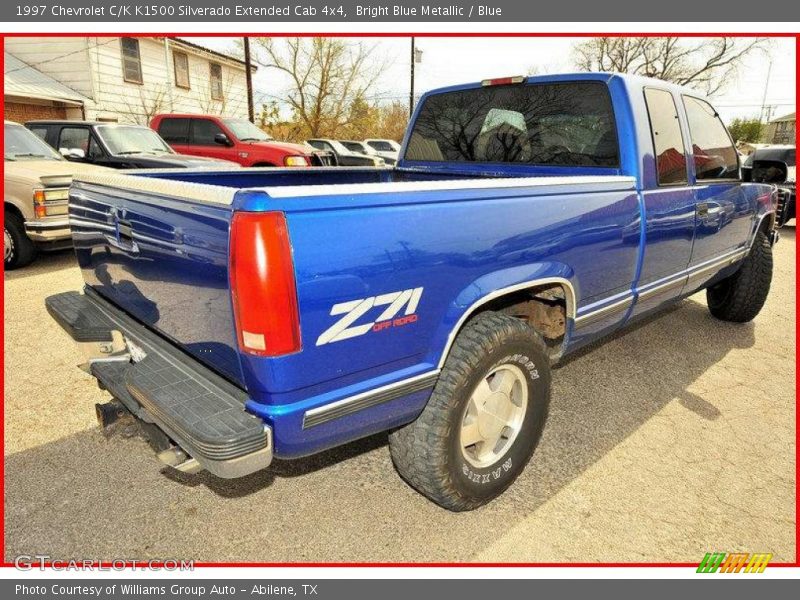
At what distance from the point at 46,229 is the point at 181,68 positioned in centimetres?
1738

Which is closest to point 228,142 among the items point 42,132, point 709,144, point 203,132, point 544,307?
point 203,132

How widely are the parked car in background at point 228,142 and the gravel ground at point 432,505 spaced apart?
823 centimetres

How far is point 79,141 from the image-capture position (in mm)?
8984

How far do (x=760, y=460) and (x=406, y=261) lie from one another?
261 centimetres

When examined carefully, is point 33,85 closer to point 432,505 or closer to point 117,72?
point 117,72

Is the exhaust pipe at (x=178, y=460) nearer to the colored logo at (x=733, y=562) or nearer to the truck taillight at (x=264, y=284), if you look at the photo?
the truck taillight at (x=264, y=284)

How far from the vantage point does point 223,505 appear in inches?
105

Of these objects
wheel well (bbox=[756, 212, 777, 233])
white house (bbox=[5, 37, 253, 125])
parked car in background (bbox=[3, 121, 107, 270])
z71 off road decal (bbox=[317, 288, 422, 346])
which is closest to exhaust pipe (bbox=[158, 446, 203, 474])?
z71 off road decal (bbox=[317, 288, 422, 346])

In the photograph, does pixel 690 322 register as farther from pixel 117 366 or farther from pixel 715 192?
pixel 117 366

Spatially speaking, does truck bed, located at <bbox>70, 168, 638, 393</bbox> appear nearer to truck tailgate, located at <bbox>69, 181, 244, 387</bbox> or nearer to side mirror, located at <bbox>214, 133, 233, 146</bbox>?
truck tailgate, located at <bbox>69, 181, 244, 387</bbox>

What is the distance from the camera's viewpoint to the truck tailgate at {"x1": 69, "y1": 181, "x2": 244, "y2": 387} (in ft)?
6.35

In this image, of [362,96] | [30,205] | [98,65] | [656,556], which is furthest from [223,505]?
[362,96]

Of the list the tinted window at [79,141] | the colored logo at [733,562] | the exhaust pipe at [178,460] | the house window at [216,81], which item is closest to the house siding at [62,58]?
the house window at [216,81]

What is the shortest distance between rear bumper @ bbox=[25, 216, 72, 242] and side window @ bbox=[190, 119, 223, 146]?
5.73 m
